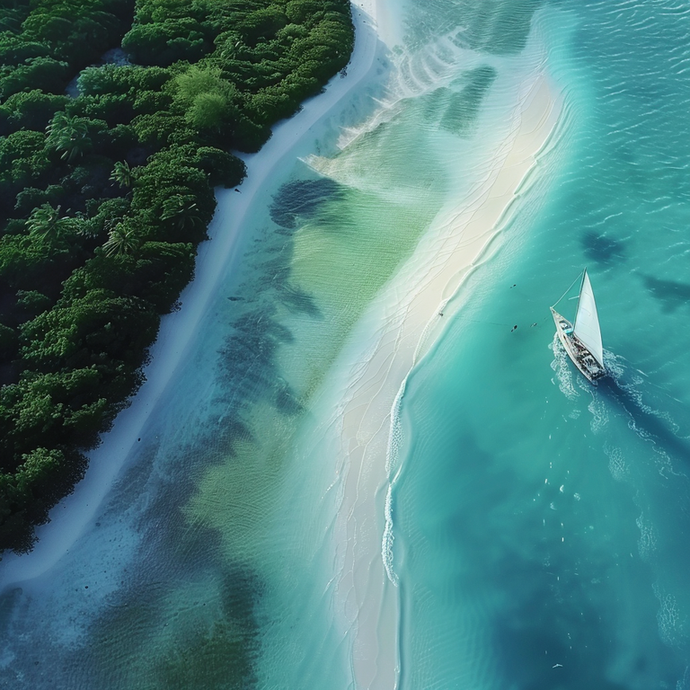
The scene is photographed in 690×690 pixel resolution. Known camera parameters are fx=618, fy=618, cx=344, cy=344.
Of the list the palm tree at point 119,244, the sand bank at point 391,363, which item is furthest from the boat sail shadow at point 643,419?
the palm tree at point 119,244

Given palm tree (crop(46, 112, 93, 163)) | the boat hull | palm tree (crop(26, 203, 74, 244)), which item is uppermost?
palm tree (crop(46, 112, 93, 163))

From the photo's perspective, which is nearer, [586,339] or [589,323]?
[589,323]

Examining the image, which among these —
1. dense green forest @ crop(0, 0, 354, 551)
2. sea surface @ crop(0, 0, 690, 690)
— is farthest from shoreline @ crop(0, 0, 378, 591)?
dense green forest @ crop(0, 0, 354, 551)

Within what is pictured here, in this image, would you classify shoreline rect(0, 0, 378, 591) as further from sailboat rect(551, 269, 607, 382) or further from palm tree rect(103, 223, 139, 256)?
sailboat rect(551, 269, 607, 382)

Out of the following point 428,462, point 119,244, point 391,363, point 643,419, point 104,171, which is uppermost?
point 104,171

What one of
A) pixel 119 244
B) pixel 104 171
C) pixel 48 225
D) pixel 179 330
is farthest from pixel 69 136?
pixel 179 330

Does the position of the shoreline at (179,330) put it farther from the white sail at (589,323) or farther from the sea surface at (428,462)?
the white sail at (589,323)

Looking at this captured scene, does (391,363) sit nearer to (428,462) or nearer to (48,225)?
(428,462)

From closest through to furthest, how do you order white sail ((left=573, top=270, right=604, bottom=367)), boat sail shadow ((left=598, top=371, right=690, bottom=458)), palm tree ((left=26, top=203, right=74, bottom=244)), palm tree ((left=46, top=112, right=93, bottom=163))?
boat sail shadow ((left=598, top=371, right=690, bottom=458)) < white sail ((left=573, top=270, right=604, bottom=367)) < palm tree ((left=26, top=203, right=74, bottom=244)) < palm tree ((left=46, top=112, right=93, bottom=163))
